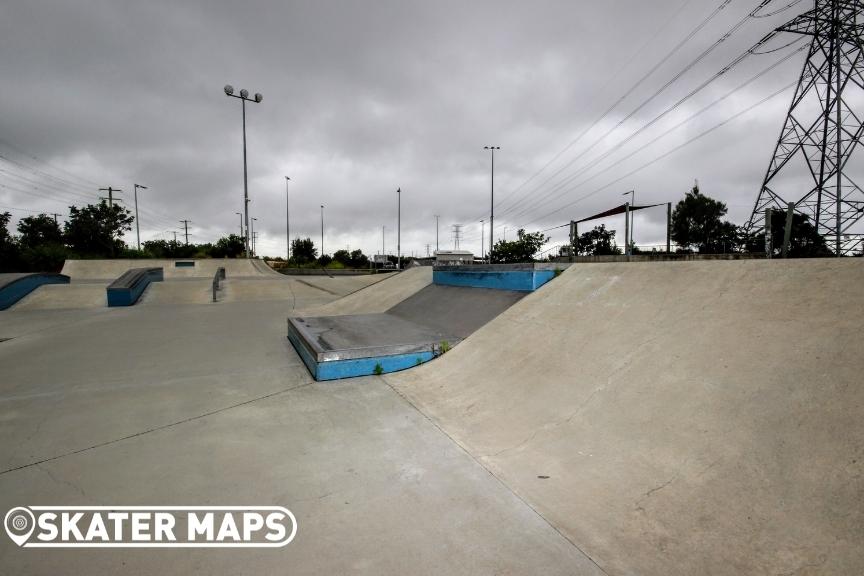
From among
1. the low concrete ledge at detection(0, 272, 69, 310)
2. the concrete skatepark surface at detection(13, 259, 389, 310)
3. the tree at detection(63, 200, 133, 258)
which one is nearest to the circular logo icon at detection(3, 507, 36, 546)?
the concrete skatepark surface at detection(13, 259, 389, 310)

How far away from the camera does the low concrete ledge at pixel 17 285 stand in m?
14.7

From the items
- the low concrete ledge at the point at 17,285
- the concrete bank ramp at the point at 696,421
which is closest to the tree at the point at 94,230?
the low concrete ledge at the point at 17,285

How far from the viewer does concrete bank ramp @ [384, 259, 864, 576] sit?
207 centimetres

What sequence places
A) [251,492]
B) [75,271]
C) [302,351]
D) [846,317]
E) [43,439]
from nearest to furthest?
1. [251,492]
2. [846,317]
3. [43,439]
4. [302,351]
5. [75,271]

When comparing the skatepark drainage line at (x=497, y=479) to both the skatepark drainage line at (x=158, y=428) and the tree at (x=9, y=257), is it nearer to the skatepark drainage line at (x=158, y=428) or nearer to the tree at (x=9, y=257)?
the skatepark drainage line at (x=158, y=428)

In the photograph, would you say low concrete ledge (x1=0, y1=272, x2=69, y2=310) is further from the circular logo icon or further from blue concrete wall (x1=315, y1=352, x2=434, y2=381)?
the circular logo icon

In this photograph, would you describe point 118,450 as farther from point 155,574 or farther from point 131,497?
point 155,574

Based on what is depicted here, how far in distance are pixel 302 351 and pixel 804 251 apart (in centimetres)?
1033

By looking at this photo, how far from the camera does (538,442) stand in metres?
3.37

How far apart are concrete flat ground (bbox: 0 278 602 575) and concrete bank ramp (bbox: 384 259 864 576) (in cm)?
39

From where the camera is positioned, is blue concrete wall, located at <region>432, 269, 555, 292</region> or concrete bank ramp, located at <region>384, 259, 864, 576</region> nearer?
concrete bank ramp, located at <region>384, 259, 864, 576</region>

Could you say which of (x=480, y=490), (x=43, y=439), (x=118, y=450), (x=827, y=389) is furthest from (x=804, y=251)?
(x=43, y=439)

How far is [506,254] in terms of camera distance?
45.1 m

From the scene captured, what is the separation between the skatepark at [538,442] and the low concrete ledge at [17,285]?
45.5 ft
